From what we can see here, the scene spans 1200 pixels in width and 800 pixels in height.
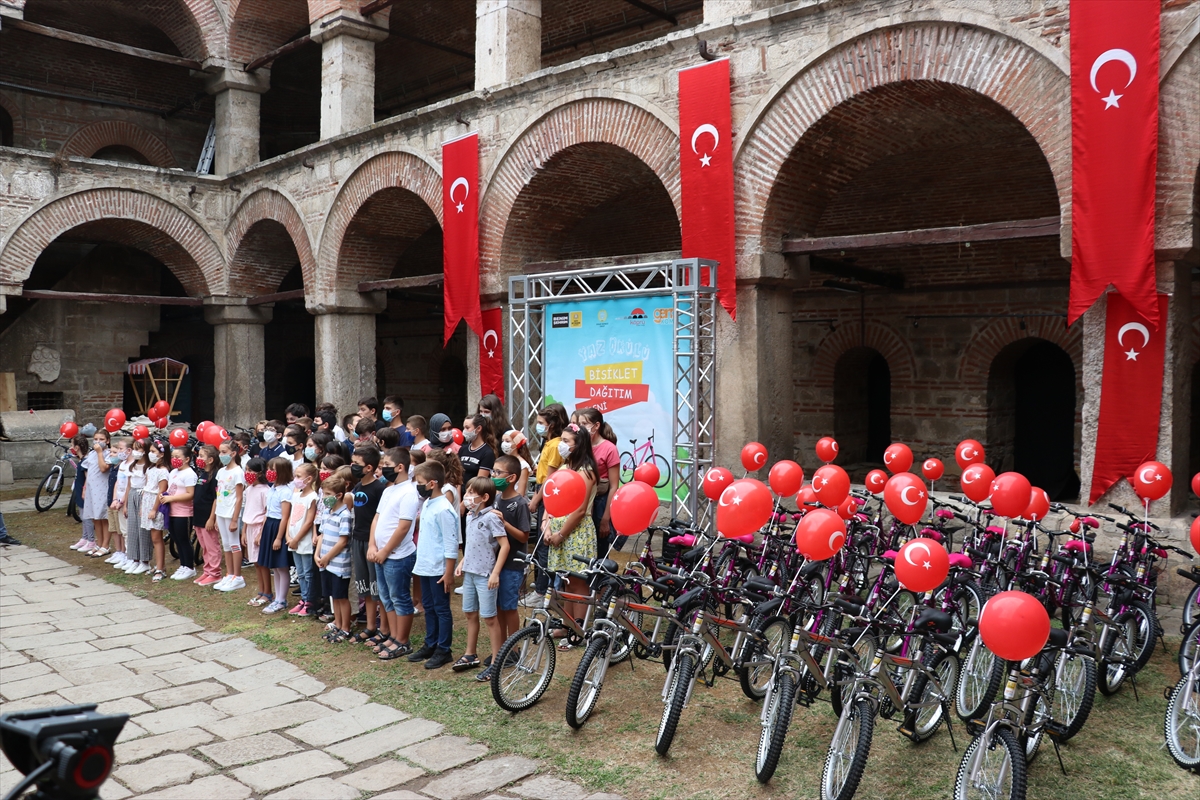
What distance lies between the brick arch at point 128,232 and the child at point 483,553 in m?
13.0

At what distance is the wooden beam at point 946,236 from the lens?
306 inches

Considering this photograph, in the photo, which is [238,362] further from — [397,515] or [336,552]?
[397,515]

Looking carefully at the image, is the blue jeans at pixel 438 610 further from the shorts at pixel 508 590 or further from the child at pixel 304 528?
the child at pixel 304 528

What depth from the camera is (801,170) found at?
9.24 m

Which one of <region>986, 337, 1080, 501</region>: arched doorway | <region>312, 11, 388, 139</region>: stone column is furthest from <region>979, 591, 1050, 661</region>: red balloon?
<region>312, 11, 388, 139</region>: stone column

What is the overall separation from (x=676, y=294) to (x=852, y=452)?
658cm

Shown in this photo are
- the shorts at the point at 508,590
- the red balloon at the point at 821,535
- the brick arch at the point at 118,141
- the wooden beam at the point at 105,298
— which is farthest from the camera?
the brick arch at the point at 118,141

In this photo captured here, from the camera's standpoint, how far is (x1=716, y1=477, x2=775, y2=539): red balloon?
5465 millimetres

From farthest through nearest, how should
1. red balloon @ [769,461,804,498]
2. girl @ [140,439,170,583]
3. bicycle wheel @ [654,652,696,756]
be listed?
1. girl @ [140,439,170,583]
2. red balloon @ [769,461,804,498]
3. bicycle wheel @ [654,652,696,756]

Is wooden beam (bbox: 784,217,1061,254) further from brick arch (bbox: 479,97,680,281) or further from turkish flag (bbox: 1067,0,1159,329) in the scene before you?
brick arch (bbox: 479,97,680,281)

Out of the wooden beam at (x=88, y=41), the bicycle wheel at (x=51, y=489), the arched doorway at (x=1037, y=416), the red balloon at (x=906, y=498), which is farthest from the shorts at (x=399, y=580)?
the wooden beam at (x=88, y=41)

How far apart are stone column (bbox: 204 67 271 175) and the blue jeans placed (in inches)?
529

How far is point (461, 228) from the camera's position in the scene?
12070 millimetres

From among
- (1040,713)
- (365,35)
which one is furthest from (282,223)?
(1040,713)
